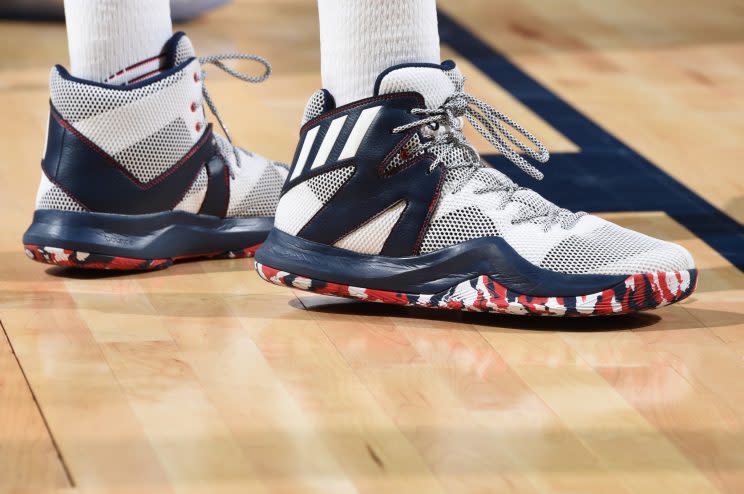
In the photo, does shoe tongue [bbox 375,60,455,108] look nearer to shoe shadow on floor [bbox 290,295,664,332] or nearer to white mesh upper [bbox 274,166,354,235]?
white mesh upper [bbox 274,166,354,235]

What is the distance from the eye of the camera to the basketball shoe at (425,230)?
47.6 inches

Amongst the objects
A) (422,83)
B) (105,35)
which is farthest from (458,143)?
(105,35)

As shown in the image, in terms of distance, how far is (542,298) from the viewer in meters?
1.20

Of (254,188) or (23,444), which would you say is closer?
(23,444)

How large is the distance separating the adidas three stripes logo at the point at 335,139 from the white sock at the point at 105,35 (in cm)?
24

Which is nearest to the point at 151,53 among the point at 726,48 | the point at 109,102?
the point at 109,102

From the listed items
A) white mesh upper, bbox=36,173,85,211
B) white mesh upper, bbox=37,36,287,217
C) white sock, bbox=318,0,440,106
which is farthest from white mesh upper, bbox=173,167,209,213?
white sock, bbox=318,0,440,106

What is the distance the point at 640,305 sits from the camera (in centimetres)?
120

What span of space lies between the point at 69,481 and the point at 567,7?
2.47 metres
